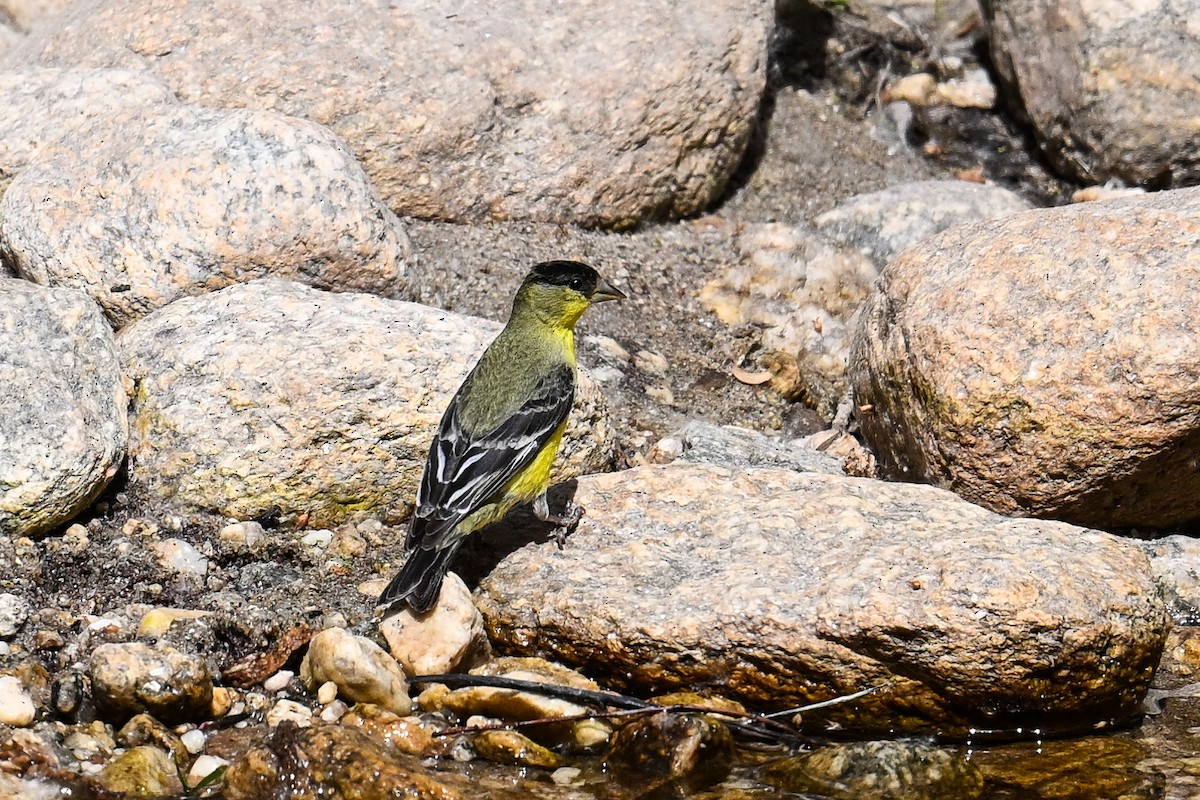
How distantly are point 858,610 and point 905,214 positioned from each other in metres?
4.49

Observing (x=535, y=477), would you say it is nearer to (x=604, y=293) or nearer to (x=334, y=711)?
(x=604, y=293)

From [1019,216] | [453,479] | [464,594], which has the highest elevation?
[1019,216]

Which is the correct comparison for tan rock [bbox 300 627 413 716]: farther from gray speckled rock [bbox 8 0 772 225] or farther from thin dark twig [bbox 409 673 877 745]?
gray speckled rock [bbox 8 0 772 225]

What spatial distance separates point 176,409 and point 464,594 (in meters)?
1.70

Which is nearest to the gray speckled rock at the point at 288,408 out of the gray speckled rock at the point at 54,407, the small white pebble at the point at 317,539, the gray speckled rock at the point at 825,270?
the small white pebble at the point at 317,539

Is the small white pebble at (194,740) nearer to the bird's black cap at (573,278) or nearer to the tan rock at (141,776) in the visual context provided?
the tan rock at (141,776)

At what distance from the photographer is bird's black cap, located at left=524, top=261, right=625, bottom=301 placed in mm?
7121

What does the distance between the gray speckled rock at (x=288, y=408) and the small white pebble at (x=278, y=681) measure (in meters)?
1.03

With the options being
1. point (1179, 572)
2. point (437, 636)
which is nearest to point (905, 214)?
point (1179, 572)

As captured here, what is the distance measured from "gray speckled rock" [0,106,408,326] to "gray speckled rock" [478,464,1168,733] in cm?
212

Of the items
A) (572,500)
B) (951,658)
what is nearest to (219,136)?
(572,500)

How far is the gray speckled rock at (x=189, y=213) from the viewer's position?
7.43 metres

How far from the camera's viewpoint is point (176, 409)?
22.4 feet

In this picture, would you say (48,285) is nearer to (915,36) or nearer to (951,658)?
(951,658)
